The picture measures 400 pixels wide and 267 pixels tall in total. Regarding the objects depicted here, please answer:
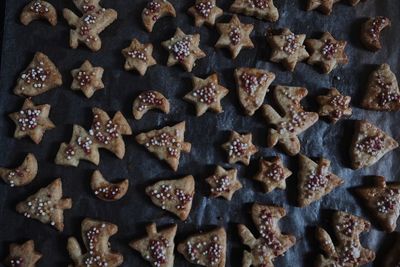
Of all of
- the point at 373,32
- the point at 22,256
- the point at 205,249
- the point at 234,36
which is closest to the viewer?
the point at 22,256

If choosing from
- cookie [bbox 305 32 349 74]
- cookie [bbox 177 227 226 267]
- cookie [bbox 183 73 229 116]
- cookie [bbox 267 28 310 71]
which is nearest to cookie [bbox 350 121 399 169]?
cookie [bbox 305 32 349 74]

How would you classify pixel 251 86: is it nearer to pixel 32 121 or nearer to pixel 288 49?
pixel 288 49

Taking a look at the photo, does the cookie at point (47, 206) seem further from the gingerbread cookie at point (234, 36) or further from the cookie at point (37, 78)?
the gingerbread cookie at point (234, 36)

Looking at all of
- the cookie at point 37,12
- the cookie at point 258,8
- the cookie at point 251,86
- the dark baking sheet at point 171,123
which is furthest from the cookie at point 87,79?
the cookie at point 258,8

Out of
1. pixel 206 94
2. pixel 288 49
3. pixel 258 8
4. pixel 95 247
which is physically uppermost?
pixel 258 8

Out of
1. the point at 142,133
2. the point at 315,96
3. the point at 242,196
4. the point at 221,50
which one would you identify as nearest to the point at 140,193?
the point at 142,133

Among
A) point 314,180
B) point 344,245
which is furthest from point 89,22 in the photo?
point 344,245

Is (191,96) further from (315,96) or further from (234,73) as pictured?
(315,96)
